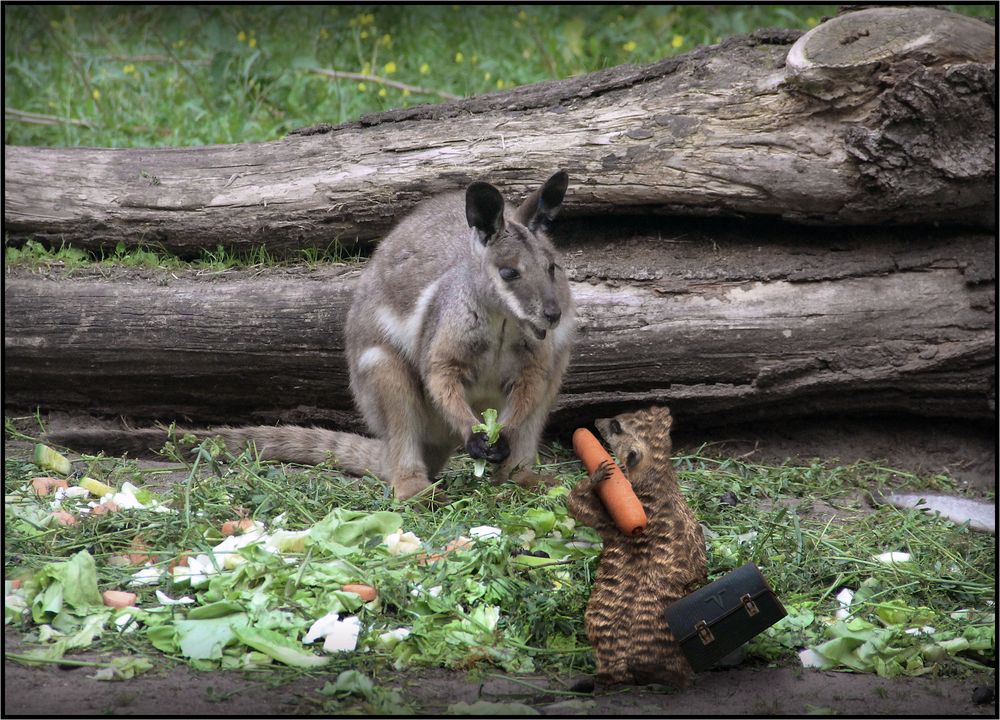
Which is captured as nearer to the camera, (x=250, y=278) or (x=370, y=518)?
(x=370, y=518)

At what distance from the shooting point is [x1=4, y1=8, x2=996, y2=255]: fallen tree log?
5234mm

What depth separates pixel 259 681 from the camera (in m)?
3.18

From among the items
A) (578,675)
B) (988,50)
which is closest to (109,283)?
(578,675)

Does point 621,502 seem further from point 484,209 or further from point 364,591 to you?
point 484,209

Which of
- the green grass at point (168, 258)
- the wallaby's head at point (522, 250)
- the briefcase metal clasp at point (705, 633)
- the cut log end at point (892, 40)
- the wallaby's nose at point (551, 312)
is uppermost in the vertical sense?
the cut log end at point (892, 40)

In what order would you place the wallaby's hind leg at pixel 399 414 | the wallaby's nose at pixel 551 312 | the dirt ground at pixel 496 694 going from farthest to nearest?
the wallaby's hind leg at pixel 399 414
the wallaby's nose at pixel 551 312
the dirt ground at pixel 496 694

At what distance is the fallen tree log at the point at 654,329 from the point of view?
5.56 metres

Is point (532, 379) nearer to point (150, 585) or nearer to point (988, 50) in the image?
point (150, 585)

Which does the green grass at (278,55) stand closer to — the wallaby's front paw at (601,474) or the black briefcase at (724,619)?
the wallaby's front paw at (601,474)

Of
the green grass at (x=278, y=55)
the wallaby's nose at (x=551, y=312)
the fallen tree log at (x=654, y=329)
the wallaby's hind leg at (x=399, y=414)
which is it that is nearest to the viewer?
the wallaby's nose at (x=551, y=312)

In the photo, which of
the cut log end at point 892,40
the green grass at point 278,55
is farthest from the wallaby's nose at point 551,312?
the green grass at point 278,55

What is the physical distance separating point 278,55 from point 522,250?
15.8 feet

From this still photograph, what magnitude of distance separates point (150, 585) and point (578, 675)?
1553mm

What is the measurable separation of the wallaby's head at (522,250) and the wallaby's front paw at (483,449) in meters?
0.56
